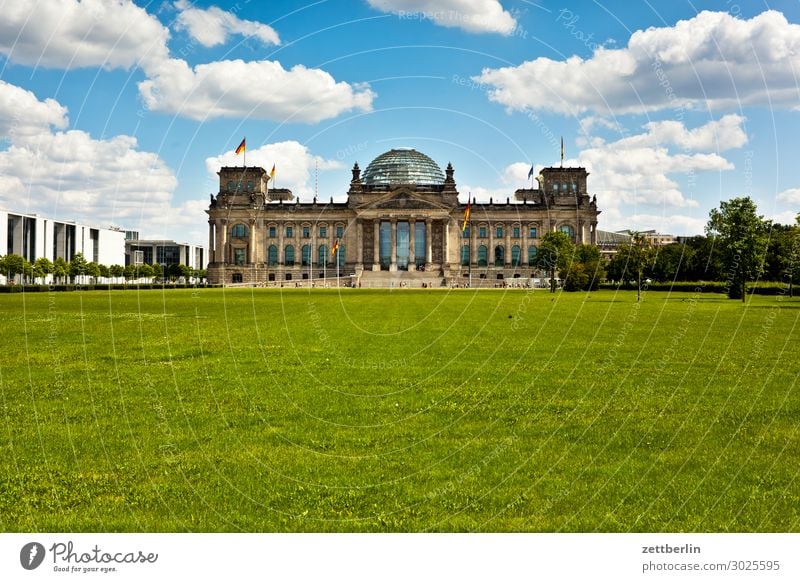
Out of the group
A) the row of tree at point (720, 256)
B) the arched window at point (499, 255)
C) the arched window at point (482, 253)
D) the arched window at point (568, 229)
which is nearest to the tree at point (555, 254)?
the row of tree at point (720, 256)

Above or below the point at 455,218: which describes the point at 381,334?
below

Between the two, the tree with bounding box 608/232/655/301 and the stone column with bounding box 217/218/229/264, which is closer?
the tree with bounding box 608/232/655/301

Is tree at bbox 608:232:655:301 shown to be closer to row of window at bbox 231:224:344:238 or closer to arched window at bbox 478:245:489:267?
arched window at bbox 478:245:489:267

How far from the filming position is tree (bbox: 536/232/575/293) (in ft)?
292

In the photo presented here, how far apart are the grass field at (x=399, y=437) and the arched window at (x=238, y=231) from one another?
417 ft

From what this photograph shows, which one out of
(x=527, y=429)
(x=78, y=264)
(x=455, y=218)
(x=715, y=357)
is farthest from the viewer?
(x=455, y=218)

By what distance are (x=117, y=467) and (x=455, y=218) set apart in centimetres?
13386

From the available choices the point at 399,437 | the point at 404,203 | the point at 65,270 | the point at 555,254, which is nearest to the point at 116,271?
the point at 65,270

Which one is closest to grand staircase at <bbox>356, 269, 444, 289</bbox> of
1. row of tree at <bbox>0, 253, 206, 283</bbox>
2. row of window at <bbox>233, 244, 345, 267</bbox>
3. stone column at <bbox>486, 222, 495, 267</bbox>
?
stone column at <bbox>486, 222, 495, 267</bbox>

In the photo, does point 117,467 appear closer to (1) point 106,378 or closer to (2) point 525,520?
(2) point 525,520

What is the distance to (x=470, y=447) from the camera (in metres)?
11.4

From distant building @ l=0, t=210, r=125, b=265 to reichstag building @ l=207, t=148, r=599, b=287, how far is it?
88.4 feet

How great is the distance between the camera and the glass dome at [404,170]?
148 meters
